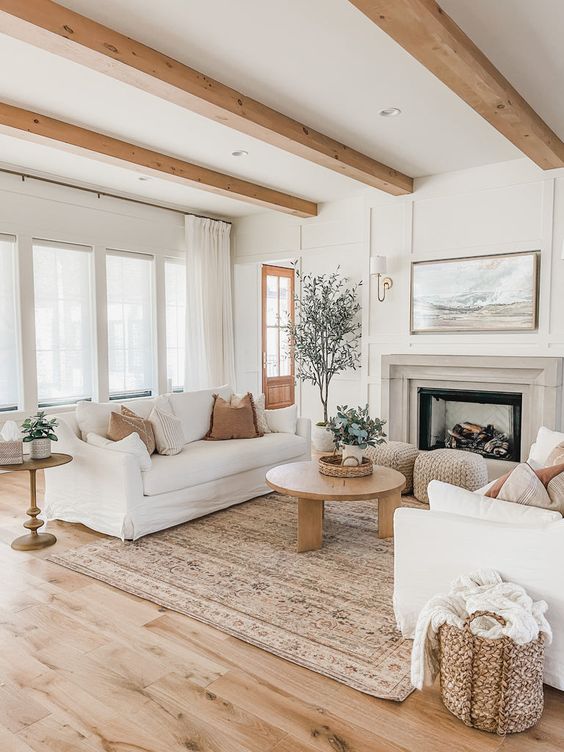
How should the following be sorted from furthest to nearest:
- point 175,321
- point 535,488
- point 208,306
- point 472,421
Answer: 1. point 208,306
2. point 175,321
3. point 472,421
4. point 535,488

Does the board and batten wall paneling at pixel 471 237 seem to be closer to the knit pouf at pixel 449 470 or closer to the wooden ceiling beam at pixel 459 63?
the wooden ceiling beam at pixel 459 63

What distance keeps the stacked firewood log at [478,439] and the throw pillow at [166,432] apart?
2.95 meters

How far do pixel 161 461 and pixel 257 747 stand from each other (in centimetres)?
238

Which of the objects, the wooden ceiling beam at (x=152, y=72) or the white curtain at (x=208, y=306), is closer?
the wooden ceiling beam at (x=152, y=72)

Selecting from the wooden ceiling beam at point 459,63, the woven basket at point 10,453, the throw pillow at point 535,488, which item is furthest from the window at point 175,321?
the throw pillow at point 535,488

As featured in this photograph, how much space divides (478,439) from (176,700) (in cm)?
438

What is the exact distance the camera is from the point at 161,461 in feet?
13.3

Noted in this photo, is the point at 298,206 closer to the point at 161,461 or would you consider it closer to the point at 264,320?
the point at 264,320

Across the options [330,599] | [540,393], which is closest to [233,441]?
[330,599]

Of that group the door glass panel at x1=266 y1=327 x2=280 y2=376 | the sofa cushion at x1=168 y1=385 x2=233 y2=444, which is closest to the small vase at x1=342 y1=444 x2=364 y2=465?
the sofa cushion at x1=168 y1=385 x2=233 y2=444

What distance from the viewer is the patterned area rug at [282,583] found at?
95.0 inches

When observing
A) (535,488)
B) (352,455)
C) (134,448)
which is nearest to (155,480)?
(134,448)

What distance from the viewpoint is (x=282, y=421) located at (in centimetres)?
518

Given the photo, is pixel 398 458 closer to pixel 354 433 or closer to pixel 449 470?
pixel 449 470
